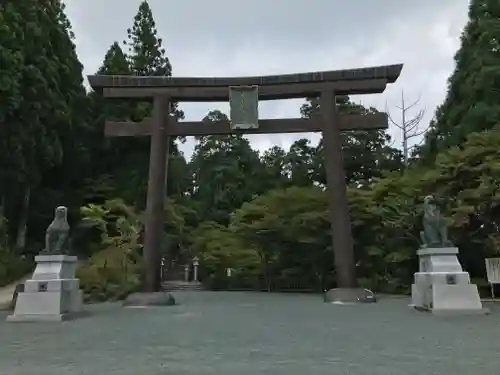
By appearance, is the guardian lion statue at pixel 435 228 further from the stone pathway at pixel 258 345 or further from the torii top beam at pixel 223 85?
the torii top beam at pixel 223 85

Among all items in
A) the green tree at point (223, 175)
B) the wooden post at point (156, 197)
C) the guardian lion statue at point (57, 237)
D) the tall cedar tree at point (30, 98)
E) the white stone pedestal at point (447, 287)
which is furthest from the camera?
the green tree at point (223, 175)

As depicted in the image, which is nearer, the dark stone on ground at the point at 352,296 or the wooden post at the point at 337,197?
the dark stone on ground at the point at 352,296

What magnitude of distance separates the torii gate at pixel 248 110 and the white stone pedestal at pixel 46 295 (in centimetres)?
257

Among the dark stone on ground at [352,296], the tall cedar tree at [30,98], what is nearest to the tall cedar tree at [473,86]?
the dark stone on ground at [352,296]

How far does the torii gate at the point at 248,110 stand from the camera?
12.7m

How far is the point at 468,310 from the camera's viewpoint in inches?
372

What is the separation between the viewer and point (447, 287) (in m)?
9.63

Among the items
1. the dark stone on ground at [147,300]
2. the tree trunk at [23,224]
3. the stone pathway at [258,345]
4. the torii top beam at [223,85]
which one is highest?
the torii top beam at [223,85]

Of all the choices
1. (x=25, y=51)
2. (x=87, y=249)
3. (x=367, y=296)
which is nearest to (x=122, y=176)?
(x=87, y=249)

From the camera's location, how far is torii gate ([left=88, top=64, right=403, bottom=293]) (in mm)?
12672

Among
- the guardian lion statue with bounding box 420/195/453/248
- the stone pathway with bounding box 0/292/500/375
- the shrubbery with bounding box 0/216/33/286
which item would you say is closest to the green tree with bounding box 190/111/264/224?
the shrubbery with bounding box 0/216/33/286

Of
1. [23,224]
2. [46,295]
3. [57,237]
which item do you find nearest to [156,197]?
[57,237]

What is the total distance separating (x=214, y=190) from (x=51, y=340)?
2454 centimetres

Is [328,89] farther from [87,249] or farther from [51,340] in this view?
[87,249]
